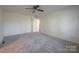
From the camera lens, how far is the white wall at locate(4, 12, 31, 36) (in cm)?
177

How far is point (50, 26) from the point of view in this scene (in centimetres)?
195

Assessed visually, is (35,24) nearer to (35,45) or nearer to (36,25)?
(36,25)

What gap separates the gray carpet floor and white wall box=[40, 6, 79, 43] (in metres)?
0.13

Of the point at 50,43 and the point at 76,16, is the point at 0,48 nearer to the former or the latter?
the point at 50,43

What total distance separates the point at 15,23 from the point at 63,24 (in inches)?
41.9

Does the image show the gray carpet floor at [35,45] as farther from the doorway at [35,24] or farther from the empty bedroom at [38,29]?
the doorway at [35,24]

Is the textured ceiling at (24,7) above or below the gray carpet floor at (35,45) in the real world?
above

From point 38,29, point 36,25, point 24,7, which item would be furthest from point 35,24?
point 24,7

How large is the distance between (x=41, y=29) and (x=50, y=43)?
0.38m

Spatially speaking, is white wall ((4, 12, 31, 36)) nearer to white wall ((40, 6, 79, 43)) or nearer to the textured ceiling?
the textured ceiling

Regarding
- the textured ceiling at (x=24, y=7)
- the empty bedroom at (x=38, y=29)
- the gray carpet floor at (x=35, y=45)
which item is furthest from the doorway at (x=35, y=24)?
the textured ceiling at (x=24, y=7)

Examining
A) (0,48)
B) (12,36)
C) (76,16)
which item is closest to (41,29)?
(12,36)

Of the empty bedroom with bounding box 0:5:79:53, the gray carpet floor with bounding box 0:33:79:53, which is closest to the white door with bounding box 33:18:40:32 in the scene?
the empty bedroom with bounding box 0:5:79:53

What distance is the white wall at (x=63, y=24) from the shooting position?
1.74 m
